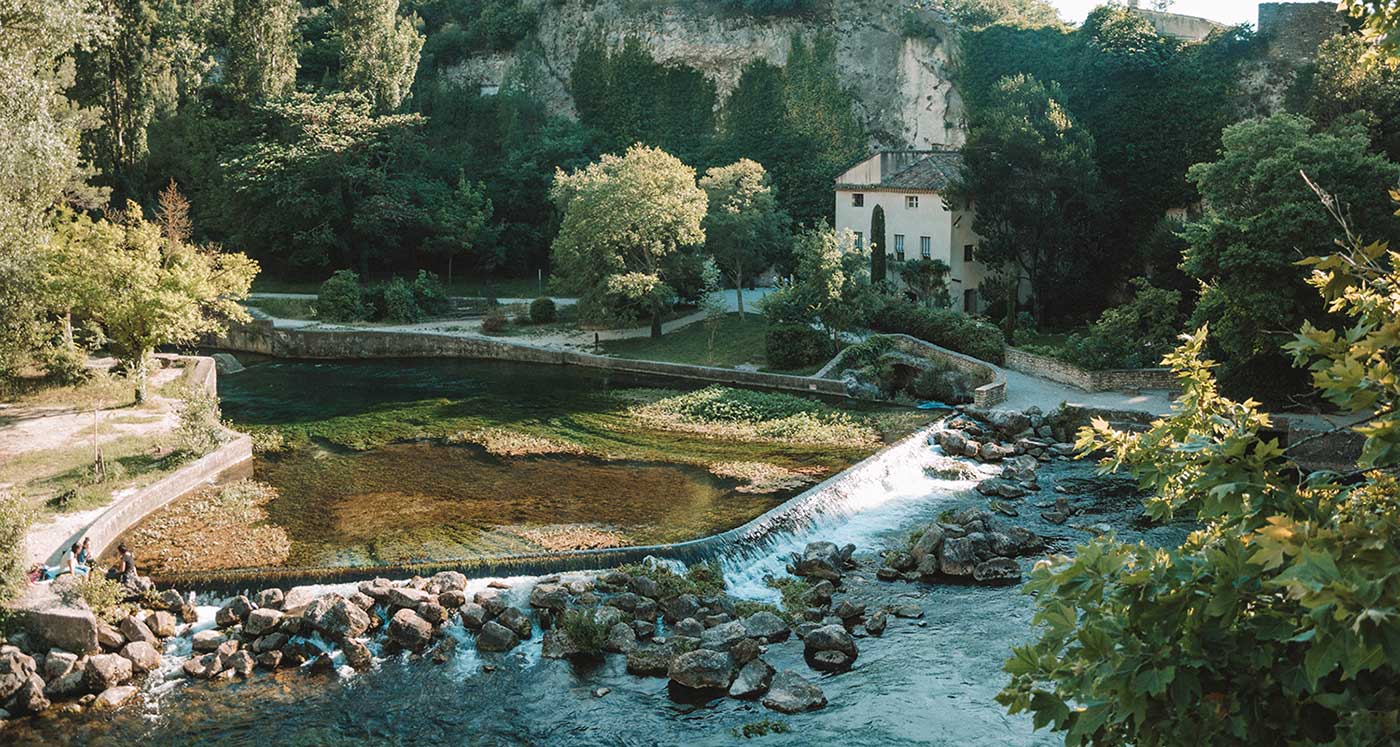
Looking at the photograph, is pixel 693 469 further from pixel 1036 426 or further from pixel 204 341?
pixel 204 341

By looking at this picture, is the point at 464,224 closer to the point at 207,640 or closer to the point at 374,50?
the point at 374,50

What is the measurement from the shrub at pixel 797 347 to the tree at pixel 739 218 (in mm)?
6228

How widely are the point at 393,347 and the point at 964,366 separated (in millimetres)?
24484

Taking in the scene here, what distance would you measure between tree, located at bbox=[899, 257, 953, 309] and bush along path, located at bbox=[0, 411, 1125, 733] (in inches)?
898

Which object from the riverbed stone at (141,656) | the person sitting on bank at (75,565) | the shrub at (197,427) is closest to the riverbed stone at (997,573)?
the riverbed stone at (141,656)

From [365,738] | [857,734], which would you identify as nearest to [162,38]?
[365,738]

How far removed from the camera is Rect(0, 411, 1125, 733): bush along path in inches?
686

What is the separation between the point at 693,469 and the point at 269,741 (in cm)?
1469

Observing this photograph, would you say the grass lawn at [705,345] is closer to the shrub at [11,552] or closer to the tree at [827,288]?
the tree at [827,288]

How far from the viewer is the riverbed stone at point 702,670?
57.0 feet

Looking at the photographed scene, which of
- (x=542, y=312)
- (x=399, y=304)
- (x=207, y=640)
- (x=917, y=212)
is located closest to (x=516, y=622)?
(x=207, y=640)

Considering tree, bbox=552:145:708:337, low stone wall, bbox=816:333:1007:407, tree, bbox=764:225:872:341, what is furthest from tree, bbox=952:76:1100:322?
tree, bbox=552:145:708:337

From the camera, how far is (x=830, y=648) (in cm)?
1844

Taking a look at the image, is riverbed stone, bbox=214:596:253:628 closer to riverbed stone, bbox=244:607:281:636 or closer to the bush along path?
the bush along path
